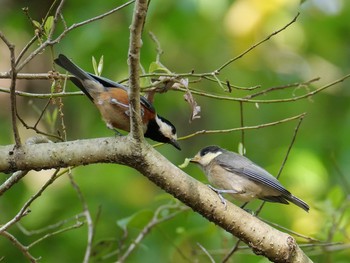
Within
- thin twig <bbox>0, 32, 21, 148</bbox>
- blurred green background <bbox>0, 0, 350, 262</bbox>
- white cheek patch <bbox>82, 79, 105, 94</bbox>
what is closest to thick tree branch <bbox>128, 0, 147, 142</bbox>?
thin twig <bbox>0, 32, 21, 148</bbox>

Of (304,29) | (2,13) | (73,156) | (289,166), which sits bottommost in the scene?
(73,156)

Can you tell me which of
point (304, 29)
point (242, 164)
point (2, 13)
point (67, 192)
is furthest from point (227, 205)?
point (304, 29)

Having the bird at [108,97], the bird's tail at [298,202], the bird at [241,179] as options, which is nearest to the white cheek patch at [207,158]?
the bird at [241,179]

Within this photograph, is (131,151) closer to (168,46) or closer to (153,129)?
(153,129)

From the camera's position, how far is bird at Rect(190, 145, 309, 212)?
387 centimetres

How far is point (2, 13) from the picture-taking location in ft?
22.5

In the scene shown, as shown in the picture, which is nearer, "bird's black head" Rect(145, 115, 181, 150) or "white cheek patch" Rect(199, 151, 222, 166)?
"bird's black head" Rect(145, 115, 181, 150)

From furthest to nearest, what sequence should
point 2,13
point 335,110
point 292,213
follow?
point 335,110, point 2,13, point 292,213

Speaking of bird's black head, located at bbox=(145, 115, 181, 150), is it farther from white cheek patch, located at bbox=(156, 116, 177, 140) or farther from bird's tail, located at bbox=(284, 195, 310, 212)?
bird's tail, located at bbox=(284, 195, 310, 212)

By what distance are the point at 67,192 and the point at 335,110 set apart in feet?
12.4

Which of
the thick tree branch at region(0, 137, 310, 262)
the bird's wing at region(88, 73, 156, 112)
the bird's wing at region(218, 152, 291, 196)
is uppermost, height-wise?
the bird's wing at region(218, 152, 291, 196)

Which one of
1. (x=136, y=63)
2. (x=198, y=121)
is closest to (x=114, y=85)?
(x=136, y=63)

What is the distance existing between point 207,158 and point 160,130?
2.21ft

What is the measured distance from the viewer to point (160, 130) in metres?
3.69
